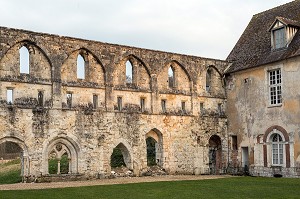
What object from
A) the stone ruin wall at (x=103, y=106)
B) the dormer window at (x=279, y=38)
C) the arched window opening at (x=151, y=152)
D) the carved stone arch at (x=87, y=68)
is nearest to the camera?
the stone ruin wall at (x=103, y=106)

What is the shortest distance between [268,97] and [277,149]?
3163mm

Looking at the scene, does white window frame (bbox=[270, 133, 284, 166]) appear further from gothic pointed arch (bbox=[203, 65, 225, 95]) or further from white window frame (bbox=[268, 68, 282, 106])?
gothic pointed arch (bbox=[203, 65, 225, 95])

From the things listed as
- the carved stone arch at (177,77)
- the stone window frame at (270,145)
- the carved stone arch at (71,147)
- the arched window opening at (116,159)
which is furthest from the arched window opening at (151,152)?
the carved stone arch at (71,147)

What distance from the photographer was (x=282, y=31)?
27203 millimetres

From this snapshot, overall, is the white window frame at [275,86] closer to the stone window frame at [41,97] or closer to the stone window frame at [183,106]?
the stone window frame at [183,106]

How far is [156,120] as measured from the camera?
89.5ft

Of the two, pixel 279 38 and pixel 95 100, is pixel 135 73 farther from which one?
pixel 279 38

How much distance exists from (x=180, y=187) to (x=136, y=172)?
26.2ft

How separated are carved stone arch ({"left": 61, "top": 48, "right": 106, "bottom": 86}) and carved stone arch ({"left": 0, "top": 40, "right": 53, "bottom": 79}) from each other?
3.12ft

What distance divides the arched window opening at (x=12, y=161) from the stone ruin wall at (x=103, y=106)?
1.87 meters

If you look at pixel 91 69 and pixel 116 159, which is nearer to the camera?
pixel 91 69

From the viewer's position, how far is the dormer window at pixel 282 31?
26.7 meters

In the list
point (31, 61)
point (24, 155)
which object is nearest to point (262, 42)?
point (31, 61)

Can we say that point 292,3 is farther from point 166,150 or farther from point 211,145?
point 166,150
